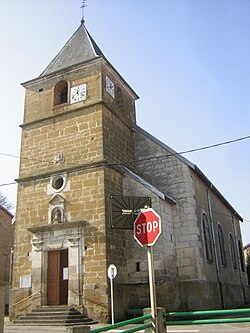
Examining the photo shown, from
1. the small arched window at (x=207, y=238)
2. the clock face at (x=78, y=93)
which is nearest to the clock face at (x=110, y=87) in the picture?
the clock face at (x=78, y=93)

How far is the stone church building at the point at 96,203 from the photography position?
13.5 metres

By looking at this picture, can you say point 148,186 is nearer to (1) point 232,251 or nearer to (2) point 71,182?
(2) point 71,182

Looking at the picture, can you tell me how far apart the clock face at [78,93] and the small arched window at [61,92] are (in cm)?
77

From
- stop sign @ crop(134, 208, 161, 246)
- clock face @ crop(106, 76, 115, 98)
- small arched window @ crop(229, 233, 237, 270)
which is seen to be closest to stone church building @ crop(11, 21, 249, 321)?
clock face @ crop(106, 76, 115, 98)

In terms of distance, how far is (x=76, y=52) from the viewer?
18672 mm

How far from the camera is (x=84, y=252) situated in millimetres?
13391

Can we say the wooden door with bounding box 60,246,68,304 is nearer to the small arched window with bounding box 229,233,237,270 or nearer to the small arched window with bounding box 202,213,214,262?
the small arched window with bounding box 202,213,214,262

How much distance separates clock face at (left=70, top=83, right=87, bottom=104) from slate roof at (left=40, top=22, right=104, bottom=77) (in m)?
1.33

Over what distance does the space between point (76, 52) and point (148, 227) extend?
15.3m

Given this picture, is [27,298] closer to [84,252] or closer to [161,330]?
[84,252]

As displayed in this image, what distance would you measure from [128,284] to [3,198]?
2486cm

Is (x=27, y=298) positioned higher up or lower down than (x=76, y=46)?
lower down

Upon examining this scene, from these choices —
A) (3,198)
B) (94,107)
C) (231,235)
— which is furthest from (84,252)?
(3,198)

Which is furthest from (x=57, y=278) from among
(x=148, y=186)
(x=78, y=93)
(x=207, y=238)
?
(x=78, y=93)
